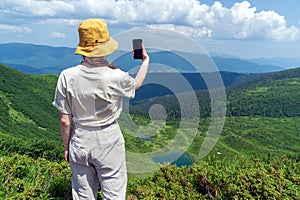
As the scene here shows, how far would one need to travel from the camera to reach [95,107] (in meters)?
3.03

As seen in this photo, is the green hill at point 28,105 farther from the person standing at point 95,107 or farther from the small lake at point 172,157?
the person standing at point 95,107

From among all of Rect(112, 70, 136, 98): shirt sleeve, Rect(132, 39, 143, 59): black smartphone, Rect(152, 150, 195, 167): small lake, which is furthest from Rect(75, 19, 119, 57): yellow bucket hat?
Rect(152, 150, 195, 167): small lake

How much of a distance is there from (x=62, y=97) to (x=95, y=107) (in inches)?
13.8

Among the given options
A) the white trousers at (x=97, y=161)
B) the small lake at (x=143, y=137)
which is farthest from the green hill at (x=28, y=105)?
the white trousers at (x=97, y=161)

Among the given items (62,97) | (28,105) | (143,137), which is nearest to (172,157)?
(143,137)

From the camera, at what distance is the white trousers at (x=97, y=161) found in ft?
10.1

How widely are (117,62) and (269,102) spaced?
15059 cm

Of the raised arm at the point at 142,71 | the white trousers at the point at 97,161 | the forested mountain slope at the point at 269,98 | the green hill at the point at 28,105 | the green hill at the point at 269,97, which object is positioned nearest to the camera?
the white trousers at the point at 97,161

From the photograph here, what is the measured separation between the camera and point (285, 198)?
3.42 m

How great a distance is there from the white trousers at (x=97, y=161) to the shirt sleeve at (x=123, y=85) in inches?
14.6

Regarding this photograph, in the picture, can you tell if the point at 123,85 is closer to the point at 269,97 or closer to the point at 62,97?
the point at 62,97

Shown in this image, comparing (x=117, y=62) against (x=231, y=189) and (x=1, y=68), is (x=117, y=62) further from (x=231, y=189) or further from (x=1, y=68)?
(x=1, y=68)

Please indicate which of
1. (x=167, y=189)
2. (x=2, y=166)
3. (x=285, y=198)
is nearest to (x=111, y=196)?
(x=167, y=189)

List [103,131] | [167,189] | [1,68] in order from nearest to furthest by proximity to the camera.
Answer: [103,131] → [167,189] → [1,68]
